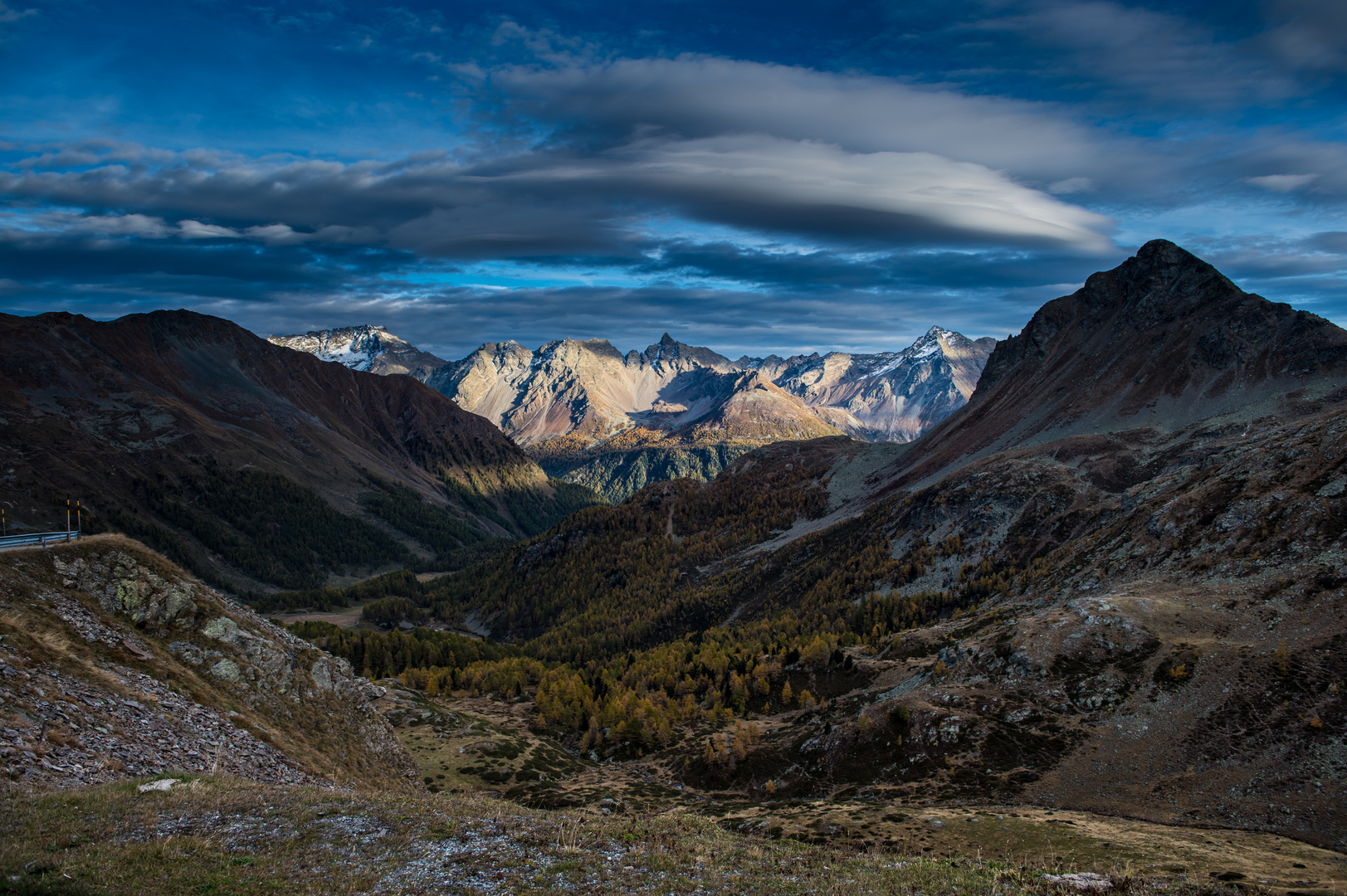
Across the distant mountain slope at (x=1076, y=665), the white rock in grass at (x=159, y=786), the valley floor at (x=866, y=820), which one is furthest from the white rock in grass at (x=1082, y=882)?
the white rock in grass at (x=159, y=786)

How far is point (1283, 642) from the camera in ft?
201

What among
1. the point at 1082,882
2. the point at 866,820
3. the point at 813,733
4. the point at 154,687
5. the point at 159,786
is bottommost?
the point at 813,733

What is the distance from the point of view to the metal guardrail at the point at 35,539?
47000 mm

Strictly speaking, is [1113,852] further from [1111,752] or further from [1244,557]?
[1244,557]

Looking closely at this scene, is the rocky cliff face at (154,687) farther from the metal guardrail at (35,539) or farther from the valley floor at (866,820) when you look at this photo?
the valley floor at (866,820)

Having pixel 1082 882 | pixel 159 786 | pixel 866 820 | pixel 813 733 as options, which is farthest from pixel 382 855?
pixel 813 733

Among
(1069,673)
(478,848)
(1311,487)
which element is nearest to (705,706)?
(1069,673)

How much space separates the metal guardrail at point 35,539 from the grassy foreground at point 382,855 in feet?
94.3

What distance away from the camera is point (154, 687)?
1582 inches

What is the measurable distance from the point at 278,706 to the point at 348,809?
2399 centimetres

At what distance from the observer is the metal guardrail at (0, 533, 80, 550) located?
47000 mm

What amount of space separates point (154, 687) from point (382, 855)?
25338 millimetres

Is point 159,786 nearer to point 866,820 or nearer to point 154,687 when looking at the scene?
point 154,687

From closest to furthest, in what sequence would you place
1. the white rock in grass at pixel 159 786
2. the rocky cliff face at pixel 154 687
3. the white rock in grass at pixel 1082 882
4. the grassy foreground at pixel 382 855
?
the grassy foreground at pixel 382 855
the white rock in grass at pixel 1082 882
the white rock in grass at pixel 159 786
the rocky cliff face at pixel 154 687
